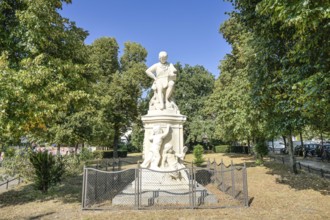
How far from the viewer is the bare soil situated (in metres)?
7.17

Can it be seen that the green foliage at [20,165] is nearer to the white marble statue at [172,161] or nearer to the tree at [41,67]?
the tree at [41,67]

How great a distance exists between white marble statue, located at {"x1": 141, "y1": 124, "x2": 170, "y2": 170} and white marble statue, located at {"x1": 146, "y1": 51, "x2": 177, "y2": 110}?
111 centimetres

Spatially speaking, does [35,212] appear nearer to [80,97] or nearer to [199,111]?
[80,97]

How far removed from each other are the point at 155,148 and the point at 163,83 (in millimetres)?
2824

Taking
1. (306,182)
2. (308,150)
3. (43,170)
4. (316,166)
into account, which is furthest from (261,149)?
(43,170)

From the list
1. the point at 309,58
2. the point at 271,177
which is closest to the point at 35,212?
the point at 309,58

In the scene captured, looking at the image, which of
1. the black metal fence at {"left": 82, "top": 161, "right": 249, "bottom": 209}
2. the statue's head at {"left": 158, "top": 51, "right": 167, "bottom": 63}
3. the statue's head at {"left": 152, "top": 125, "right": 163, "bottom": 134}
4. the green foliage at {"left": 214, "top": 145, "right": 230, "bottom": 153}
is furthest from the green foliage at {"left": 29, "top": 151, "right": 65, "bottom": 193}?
the green foliage at {"left": 214, "top": 145, "right": 230, "bottom": 153}

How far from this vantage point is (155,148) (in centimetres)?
952

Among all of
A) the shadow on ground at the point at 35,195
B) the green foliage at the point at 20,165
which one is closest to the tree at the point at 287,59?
the shadow on ground at the point at 35,195

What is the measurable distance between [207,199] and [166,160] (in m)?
2.16

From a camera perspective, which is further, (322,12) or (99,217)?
(99,217)

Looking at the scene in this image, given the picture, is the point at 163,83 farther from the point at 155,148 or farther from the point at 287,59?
the point at 287,59

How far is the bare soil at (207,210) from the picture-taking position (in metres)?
7.17

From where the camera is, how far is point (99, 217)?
23.2 ft
